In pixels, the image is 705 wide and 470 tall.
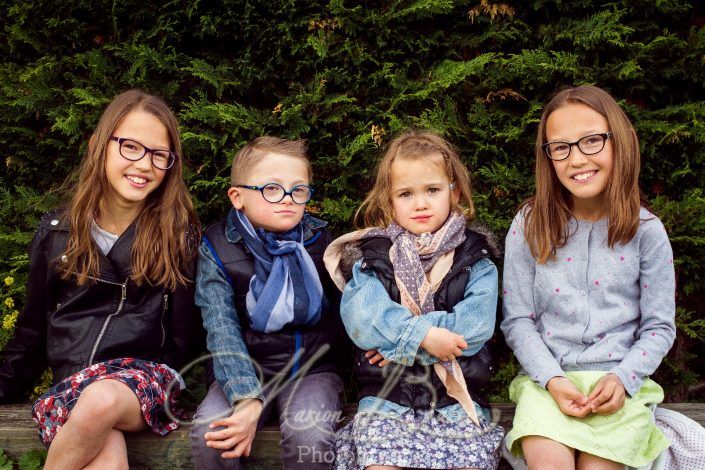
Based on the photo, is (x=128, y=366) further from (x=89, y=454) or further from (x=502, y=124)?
(x=502, y=124)

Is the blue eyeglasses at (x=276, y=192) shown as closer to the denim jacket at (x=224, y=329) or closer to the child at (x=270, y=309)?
the child at (x=270, y=309)

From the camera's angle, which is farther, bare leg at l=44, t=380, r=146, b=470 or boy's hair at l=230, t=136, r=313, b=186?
boy's hair at l=230, t=136, r=313, b=186

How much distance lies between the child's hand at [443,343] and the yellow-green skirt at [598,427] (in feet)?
1.25

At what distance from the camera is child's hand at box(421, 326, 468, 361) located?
103 inches

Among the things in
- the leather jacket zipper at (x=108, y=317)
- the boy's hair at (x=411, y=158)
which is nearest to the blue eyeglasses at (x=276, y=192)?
the boy's hair at (x=411, y=158)

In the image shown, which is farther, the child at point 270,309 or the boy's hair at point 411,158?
the boy's hair at point 411,158

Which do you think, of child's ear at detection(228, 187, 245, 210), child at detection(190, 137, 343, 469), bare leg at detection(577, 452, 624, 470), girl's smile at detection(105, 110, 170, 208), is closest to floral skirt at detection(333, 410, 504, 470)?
child at detection(190, 137, 343, 469)

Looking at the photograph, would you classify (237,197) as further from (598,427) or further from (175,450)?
(598,427)

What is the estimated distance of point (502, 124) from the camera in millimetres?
3586

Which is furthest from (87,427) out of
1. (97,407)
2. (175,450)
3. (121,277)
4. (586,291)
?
(586,291)

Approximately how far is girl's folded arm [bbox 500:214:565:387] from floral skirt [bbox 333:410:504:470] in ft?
1.13

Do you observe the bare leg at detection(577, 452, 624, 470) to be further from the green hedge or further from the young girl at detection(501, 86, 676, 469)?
the green hedge

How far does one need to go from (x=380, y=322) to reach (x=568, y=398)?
80 cm

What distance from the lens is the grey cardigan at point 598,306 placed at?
8.93 feet
